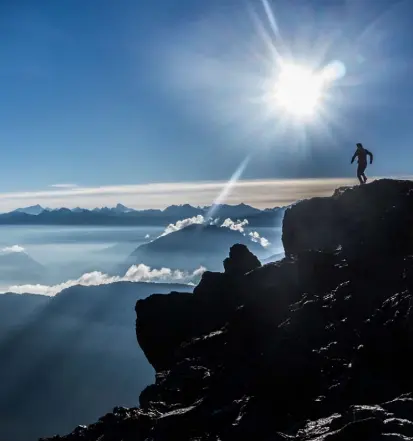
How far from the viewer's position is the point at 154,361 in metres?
54.5

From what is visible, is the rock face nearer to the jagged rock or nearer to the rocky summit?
the rocky summit

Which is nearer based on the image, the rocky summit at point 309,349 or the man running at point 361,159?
the rocky summit at point 309,349

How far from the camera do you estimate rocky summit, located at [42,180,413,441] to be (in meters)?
25.1

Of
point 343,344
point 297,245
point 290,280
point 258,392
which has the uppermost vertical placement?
point 297,245

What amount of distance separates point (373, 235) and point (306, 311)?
11608 millimetres

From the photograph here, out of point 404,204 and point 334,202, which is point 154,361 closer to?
point 334,202

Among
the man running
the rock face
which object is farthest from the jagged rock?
the man running

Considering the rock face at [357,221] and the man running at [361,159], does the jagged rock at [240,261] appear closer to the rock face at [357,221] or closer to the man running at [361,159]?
the rock face at [357,221]

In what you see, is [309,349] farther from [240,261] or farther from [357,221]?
[240,261]

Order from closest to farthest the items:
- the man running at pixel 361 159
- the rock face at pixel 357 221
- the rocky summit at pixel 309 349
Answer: the rocky summit at pixel 309 349 < the rock face at pixel 357 221 < the man running at pixel 361 159

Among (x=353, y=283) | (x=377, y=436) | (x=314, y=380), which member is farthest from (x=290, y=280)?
(x=377, y=436)

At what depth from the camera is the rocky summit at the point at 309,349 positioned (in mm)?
25134

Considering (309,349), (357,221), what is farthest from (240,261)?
(309,349)

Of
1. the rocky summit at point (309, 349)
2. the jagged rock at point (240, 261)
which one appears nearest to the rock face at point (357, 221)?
the rocky summit at point (309, 349)
